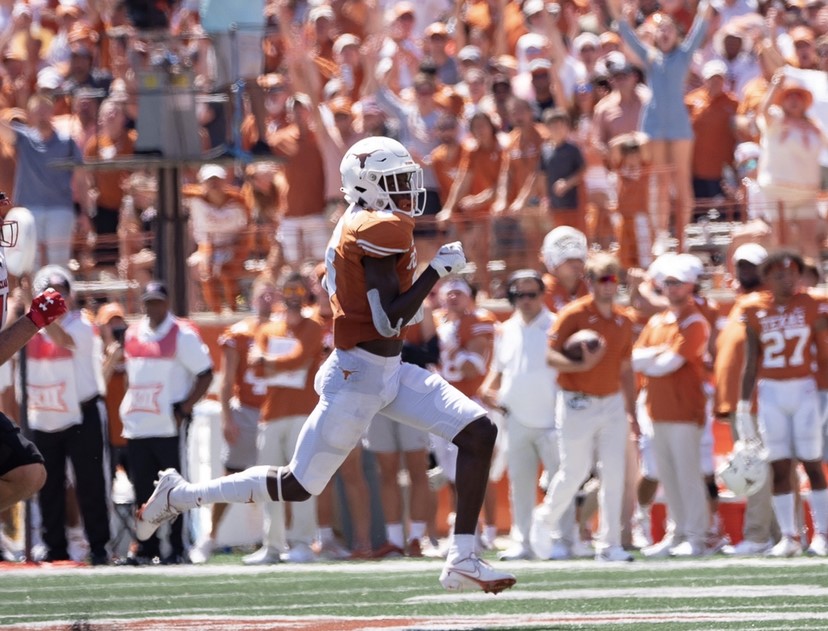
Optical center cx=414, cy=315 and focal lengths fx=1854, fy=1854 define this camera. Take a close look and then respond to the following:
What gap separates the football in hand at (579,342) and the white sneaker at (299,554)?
Result: 219 centimetres

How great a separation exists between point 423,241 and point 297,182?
1.39m

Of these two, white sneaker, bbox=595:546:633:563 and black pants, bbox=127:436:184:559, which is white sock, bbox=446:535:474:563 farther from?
black pants, bbox=127:436:184:559

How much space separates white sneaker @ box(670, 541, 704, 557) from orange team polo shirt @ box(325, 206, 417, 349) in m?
4.16

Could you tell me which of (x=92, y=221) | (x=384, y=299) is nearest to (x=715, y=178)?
(x=92, y=221)

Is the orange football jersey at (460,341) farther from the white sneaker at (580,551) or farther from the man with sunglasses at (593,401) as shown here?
the white sneaker at (580,551)

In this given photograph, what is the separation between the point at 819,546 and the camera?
10.7 metres

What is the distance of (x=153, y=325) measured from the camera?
12.2 m

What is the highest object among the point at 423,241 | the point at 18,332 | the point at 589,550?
the point at 423,241

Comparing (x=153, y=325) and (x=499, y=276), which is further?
(x=499, y=276)

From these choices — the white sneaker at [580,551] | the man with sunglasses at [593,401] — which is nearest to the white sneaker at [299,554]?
the man with sunglasses at [593,401]

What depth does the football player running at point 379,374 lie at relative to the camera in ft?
24.4

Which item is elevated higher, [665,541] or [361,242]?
[361,242]

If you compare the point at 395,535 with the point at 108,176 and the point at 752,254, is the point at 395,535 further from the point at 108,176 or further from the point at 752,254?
the point at 108,176

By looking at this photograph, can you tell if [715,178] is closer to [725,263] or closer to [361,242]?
[725,263]
